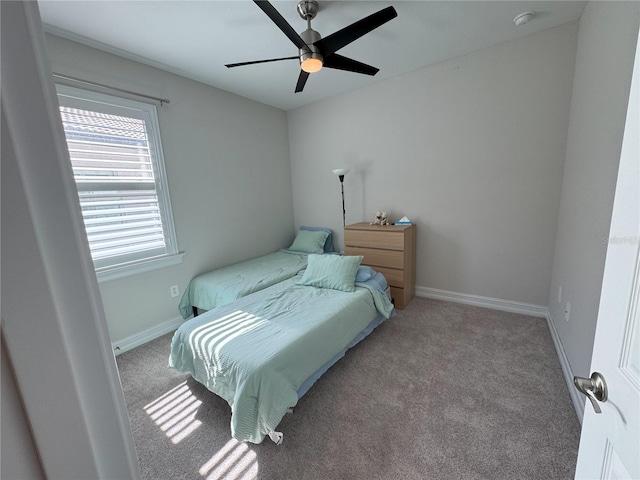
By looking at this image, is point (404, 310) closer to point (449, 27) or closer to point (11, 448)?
point (449, 27)

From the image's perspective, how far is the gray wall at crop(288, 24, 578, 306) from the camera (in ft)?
7.63

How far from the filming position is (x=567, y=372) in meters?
1.75

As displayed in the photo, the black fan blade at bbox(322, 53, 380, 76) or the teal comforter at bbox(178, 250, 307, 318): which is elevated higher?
the black fan blade at bbox(322, 53, 380, 76)

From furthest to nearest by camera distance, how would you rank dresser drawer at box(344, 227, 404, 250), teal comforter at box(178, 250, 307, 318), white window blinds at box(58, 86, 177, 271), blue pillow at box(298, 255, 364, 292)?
dresser drawer at box(344, 227, 404, 250) < teal comforter at box(178, 250, 307, 318) < blue pillow at box(298, 255, 364, 292) < white window blinds at box(58, 86, 177, 271)

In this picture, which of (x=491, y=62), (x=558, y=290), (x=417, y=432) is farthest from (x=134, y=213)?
(x=558, y=290)

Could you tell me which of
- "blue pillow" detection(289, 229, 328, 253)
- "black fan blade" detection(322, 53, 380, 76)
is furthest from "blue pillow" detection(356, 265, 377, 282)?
"black fan blade" detection(322, 53, 380, 76)

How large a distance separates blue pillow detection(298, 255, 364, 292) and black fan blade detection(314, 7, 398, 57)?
165cm

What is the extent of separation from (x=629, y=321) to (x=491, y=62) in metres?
2.82

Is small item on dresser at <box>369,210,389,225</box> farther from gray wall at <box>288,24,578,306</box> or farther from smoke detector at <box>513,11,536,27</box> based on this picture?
smoke detector at <box>513,11,536,27</box>

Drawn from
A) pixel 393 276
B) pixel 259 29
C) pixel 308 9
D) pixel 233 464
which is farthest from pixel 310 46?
pixel 233 464

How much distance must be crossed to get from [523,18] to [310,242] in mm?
2960

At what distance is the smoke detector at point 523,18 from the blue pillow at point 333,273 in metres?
2.27

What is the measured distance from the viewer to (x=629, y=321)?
57 cm

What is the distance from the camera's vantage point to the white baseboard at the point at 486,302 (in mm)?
2578
